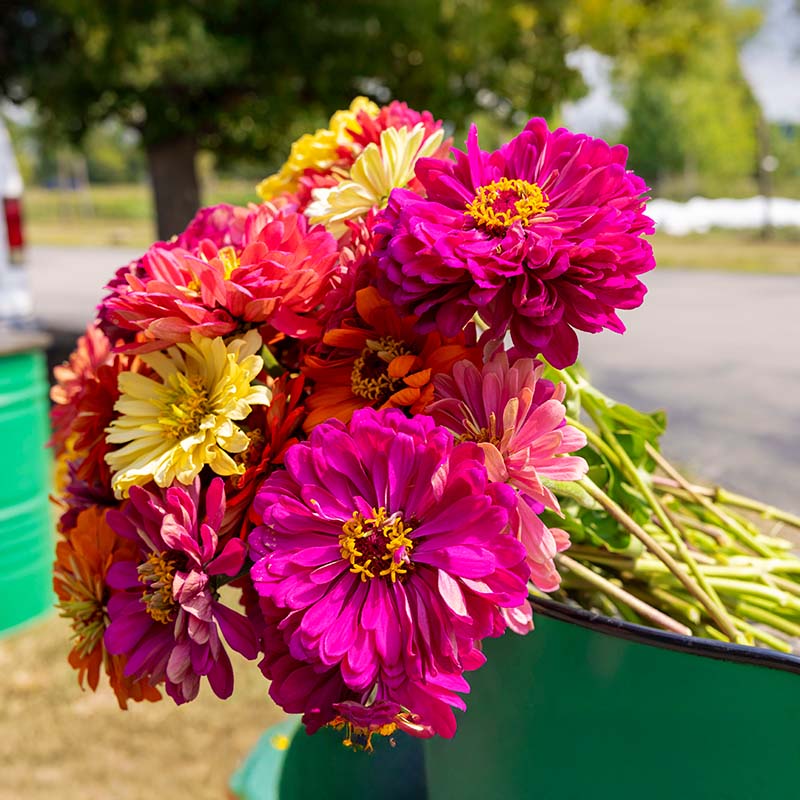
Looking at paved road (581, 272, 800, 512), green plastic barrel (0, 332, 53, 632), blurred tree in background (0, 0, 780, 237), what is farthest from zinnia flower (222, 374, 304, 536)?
blurred tree in background (0, 0, 780, 237)

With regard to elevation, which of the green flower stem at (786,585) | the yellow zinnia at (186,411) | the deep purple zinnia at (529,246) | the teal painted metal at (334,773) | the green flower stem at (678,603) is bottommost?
the teal painted metal at (334,773)

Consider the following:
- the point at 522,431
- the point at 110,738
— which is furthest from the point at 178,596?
the point at 110,738

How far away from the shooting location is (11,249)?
4.04 m

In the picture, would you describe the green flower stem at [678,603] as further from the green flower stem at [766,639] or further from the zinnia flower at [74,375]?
the zinnia flower at [74,375]

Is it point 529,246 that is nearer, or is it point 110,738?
point 529,246

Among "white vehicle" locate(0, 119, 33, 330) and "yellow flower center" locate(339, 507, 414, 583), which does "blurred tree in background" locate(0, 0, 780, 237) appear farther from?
"yellow flower center" locate(339, 507, 414, 583)

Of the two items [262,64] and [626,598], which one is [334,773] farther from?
[262,64]

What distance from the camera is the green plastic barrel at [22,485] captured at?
9.23 feet

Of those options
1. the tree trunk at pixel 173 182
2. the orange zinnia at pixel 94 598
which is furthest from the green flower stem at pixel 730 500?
A: the tree trunk at pixel 173 182

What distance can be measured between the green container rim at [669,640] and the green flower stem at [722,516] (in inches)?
9.6

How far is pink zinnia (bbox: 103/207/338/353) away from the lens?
0.74 meters

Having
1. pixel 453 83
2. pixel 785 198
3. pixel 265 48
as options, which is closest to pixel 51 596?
pixel 265 48

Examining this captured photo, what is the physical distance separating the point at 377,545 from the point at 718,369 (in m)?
7.38

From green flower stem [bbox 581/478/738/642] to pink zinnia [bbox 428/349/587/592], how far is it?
74 mm
